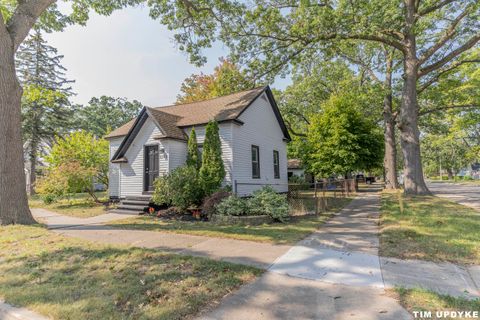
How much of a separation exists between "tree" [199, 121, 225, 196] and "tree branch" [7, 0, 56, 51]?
7.12 metres

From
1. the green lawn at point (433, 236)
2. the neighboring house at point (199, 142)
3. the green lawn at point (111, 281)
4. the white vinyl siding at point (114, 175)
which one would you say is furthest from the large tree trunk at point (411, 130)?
the white vinyl siding at point (114, 175)

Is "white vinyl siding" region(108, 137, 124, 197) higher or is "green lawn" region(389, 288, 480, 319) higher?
"white vinyl siding" region(108, 137, 124, 197)

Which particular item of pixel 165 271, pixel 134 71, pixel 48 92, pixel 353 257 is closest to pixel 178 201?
pixel 165 271

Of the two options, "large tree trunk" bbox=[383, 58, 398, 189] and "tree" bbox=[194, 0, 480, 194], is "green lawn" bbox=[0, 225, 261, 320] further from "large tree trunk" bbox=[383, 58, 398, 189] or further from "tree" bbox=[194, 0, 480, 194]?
"large tree trunk" bbox=[383, 58, 398, 189]

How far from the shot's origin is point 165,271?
4172 mm

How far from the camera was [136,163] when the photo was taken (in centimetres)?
1265

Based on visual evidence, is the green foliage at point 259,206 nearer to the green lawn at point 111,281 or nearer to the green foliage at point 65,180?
the green lawn at point 111,281

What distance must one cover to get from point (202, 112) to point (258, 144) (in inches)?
142

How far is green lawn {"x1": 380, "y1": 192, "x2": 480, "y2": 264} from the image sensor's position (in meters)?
4.81

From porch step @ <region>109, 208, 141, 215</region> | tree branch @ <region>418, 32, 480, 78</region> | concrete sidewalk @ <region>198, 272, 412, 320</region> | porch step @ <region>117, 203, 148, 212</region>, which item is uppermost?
tree branch @ <region>418, 32, 480, 78</region>

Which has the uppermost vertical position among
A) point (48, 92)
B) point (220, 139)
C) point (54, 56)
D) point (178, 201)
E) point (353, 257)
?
point (54, 56)

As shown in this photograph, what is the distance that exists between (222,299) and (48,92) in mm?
14732

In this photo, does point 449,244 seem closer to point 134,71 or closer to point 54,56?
point 134,71

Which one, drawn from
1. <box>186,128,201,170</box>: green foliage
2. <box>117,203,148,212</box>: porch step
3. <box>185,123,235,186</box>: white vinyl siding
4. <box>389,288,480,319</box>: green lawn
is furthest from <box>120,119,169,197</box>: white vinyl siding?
<box>389,288,480,319</box>: green lawn
